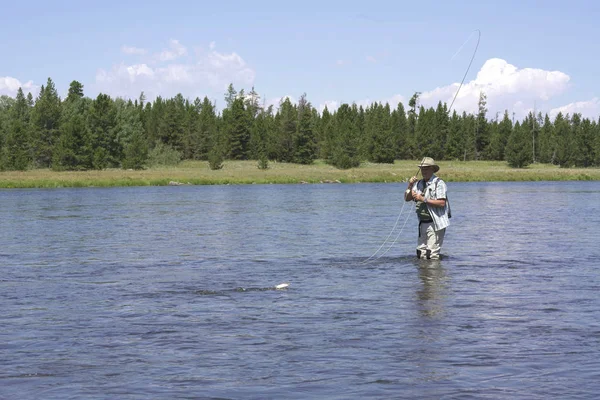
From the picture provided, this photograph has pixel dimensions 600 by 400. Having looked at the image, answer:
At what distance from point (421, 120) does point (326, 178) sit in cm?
6434

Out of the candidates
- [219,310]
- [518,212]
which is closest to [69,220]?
[518,212]

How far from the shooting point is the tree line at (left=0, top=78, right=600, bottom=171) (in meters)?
108

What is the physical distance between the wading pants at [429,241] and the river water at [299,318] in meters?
0.33

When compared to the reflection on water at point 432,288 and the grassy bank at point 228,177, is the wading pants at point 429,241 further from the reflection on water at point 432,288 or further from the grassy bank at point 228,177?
the grassy bank at point 228,177

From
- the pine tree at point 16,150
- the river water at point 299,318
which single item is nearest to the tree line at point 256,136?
the pine tree at point 16,150

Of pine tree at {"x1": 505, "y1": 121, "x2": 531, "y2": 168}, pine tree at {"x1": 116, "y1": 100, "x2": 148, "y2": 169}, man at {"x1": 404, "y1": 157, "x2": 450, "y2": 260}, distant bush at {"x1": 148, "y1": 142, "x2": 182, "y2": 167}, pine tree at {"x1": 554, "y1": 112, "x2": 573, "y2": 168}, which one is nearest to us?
man at {"x1": 404, "y1": 157, "x2": 450, "y2": 260}

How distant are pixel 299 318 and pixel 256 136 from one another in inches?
4907

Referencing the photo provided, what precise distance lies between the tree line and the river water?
8375 centimetres

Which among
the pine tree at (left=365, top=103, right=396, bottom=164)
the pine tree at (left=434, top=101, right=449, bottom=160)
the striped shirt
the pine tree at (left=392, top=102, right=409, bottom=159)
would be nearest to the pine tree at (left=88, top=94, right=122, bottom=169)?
the pine tree at (left=365, top=103, right=396, bottom=164)

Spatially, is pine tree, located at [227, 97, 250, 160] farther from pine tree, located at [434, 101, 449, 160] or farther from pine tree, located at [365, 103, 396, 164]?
pine tree, located at [434, 101, 449, 160]

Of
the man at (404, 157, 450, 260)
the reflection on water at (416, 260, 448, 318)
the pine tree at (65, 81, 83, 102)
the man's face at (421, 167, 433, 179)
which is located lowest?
the reflection on water at (416, 260, 448, 318)

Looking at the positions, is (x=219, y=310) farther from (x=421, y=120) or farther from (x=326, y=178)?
(x=421, y=120)

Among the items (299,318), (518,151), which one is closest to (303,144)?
(518,151)

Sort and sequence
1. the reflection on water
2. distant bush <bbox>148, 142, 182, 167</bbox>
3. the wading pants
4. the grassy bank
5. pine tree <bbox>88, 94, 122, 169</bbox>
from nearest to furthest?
the reflection on water → the wading pants → the grassy bank → pine tree <bbox>88, 94, 122, 169</bbox> → distant bush <bbox>148, 142, 182, 167</bbox>
